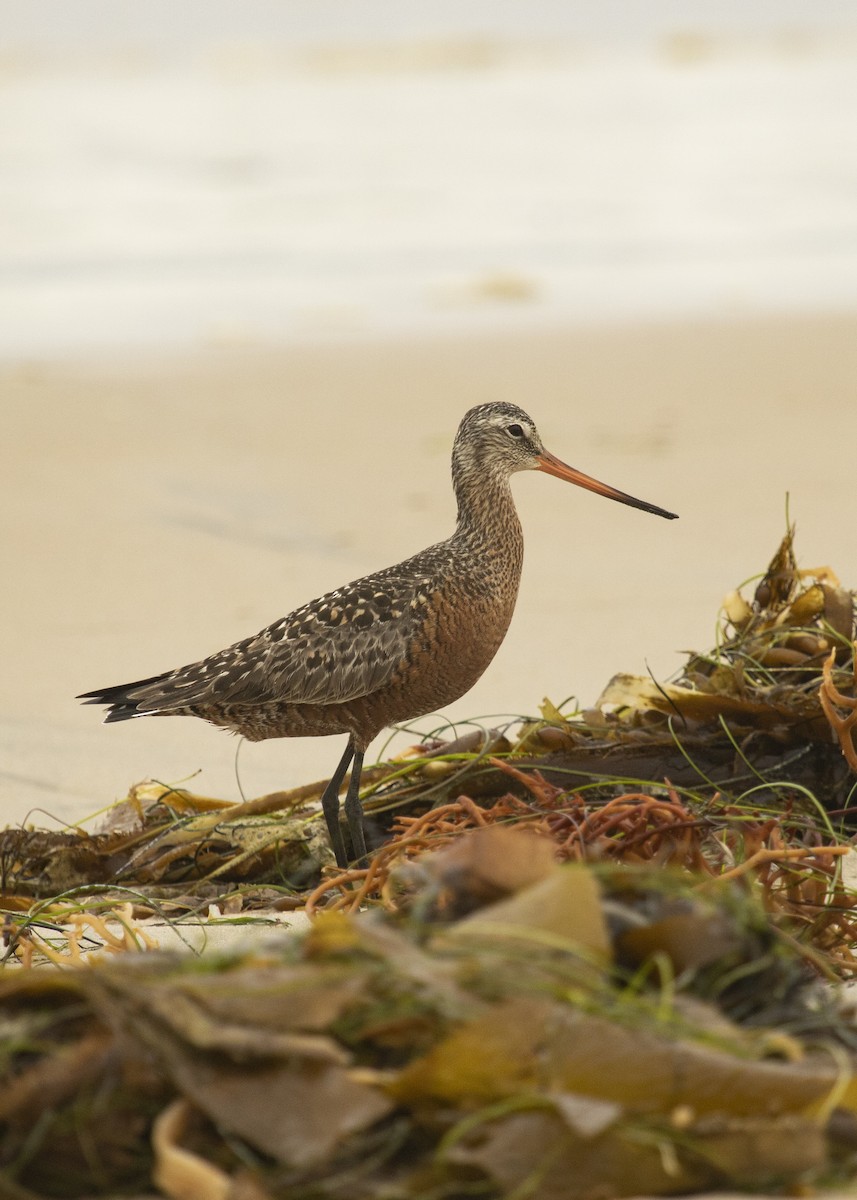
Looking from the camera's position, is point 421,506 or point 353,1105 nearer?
point 353,1105

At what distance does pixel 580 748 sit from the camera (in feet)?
13.2

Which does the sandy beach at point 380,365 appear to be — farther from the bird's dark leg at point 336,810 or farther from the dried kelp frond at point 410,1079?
the dried kelp frond at point 410,1079

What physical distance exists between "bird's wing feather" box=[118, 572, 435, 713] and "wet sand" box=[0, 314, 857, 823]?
58 cm

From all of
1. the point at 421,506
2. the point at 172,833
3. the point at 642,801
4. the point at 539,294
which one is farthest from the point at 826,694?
the point at 539,294

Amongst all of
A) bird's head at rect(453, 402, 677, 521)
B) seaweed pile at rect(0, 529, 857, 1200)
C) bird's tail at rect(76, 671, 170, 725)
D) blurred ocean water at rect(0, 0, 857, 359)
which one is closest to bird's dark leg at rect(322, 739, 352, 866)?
bird's tail at rect(76, 671, 170, 725)

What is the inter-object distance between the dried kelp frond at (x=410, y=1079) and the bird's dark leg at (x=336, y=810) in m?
1.98

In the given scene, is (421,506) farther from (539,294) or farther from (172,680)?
(539,294)

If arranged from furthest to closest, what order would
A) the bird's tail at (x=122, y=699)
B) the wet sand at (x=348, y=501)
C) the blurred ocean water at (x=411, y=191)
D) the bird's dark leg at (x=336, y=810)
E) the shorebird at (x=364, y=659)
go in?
the blurred ocean water at (x=411, y=191) → the wet sand at (x=348, y=501) → the bird's tail at (x=122, y=699) → the shorebird at (x=364, y=659) → the bird's dark leg at (x=336, y=810)

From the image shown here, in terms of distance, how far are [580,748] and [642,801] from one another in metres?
0.94

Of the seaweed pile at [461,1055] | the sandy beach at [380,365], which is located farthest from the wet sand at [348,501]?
the seaweed pile at [461,1055]

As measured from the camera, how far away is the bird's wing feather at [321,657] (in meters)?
4.16

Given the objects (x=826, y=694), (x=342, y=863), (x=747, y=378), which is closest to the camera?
(x=826, y=694)

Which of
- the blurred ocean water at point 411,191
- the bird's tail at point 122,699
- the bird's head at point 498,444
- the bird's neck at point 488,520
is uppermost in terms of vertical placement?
the blurred ocean water at point 411,191

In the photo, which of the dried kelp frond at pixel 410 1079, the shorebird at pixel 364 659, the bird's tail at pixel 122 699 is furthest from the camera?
the bird's tail at pixel 122 699
